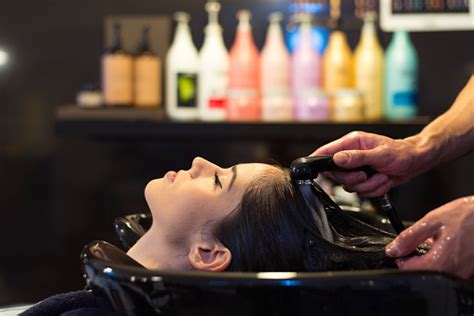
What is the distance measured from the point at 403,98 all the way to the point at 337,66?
283 millimetres

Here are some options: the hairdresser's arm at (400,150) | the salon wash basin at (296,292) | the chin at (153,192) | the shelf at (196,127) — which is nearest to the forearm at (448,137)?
Result: the hairdresser's arm at (400,150)

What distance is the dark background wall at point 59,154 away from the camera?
339 centimetres

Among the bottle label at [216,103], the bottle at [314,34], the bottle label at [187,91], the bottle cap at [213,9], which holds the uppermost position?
the bottle cap at [213,9]

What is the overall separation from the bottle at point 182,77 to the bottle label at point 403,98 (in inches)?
30.7

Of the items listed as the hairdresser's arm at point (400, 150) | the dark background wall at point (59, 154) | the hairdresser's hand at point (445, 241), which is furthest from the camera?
the dark background wall at point (59, 154)

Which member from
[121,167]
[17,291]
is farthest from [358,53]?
[17,291]

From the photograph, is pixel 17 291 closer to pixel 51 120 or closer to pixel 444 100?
pixel 51 120

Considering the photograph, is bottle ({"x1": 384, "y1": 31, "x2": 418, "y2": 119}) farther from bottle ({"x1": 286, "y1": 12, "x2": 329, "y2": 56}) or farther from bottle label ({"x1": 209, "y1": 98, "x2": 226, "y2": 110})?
bottle label ({"x1": 209, "y1": 98, "x2": 226, "y2": 110})

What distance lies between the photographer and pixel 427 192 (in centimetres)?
330

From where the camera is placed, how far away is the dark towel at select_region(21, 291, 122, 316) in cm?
121

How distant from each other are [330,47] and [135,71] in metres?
0.79

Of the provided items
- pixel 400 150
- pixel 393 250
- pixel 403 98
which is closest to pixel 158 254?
pixel 393 250

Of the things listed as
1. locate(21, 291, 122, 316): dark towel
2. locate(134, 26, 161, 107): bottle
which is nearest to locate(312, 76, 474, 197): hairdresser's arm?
locate(21, 291, 122, 316): dark towel

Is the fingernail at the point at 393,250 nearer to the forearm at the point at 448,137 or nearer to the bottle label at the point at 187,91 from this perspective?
the forearm at the point at 448,137
